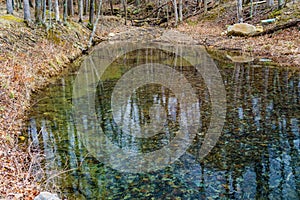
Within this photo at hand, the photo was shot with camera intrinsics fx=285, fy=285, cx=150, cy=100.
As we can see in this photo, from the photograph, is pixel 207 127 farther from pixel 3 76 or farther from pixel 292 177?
pixel 3 76

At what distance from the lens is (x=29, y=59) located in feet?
45.5

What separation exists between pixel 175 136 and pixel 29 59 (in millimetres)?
9170

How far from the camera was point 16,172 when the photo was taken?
218 inches

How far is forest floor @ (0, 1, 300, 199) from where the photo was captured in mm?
5570

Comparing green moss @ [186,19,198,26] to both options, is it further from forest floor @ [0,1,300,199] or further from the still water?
the still water

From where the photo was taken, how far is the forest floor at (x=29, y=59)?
5570mm

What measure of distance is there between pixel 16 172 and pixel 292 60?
660 inches

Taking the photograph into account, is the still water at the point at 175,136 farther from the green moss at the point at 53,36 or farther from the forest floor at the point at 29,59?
the green moss at the point at 53,36

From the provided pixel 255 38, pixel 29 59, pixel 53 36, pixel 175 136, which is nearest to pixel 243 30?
pixel 255 38

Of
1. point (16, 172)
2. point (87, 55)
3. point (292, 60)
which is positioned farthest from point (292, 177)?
point (87, 55)

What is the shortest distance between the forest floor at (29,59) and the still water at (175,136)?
0.53 meters

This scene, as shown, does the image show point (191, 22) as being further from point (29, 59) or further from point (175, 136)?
point (175, 136)

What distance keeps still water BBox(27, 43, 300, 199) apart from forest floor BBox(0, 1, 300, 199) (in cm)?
53

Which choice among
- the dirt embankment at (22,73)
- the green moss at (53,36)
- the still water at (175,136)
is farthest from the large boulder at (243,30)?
the green moss at (53,36)
